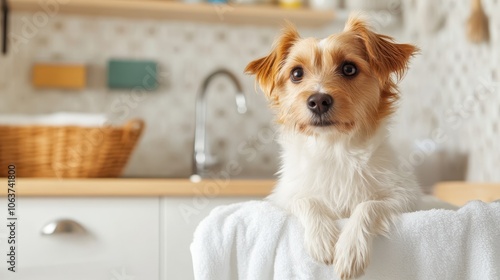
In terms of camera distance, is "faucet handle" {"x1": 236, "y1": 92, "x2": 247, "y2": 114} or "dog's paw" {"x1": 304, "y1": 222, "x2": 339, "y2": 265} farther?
"faucet handle" {"x1": 236, "y1": 92, "x2": 247, "y2": 114}

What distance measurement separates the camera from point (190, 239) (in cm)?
189

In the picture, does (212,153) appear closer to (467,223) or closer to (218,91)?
(218,91)

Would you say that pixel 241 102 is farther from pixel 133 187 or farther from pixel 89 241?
pixel 89 241

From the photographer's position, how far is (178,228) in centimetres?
187

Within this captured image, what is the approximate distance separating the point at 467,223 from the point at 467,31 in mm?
1374

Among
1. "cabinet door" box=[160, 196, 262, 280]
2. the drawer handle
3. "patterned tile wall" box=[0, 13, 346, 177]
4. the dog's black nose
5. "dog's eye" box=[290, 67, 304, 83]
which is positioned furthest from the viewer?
"patterned tile wall" box=[0, 13, 346, 177]

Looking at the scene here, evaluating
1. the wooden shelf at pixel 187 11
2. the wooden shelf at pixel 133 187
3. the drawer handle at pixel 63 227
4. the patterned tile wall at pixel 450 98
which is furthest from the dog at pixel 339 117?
the wooden shelf at pixel 187 11

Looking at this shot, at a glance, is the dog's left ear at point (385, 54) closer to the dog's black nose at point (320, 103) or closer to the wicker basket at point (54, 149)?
the dog's black nose at point (320, 103)

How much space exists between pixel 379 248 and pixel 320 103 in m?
0.30

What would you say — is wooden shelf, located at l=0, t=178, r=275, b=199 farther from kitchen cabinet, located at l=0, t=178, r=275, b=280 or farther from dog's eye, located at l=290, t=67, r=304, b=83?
dog's eye, located at l=290, t=67, r=304, b=83

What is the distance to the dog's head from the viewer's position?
112cm

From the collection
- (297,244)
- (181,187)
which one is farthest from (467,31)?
(297,244)

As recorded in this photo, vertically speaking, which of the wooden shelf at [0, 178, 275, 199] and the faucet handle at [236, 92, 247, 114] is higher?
the faucet handle at [236, 92, 247, 114]

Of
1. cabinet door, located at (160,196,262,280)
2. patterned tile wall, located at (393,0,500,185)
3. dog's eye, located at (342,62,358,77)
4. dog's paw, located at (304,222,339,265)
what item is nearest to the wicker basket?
cabinet door, located at (160,196,262,280)
